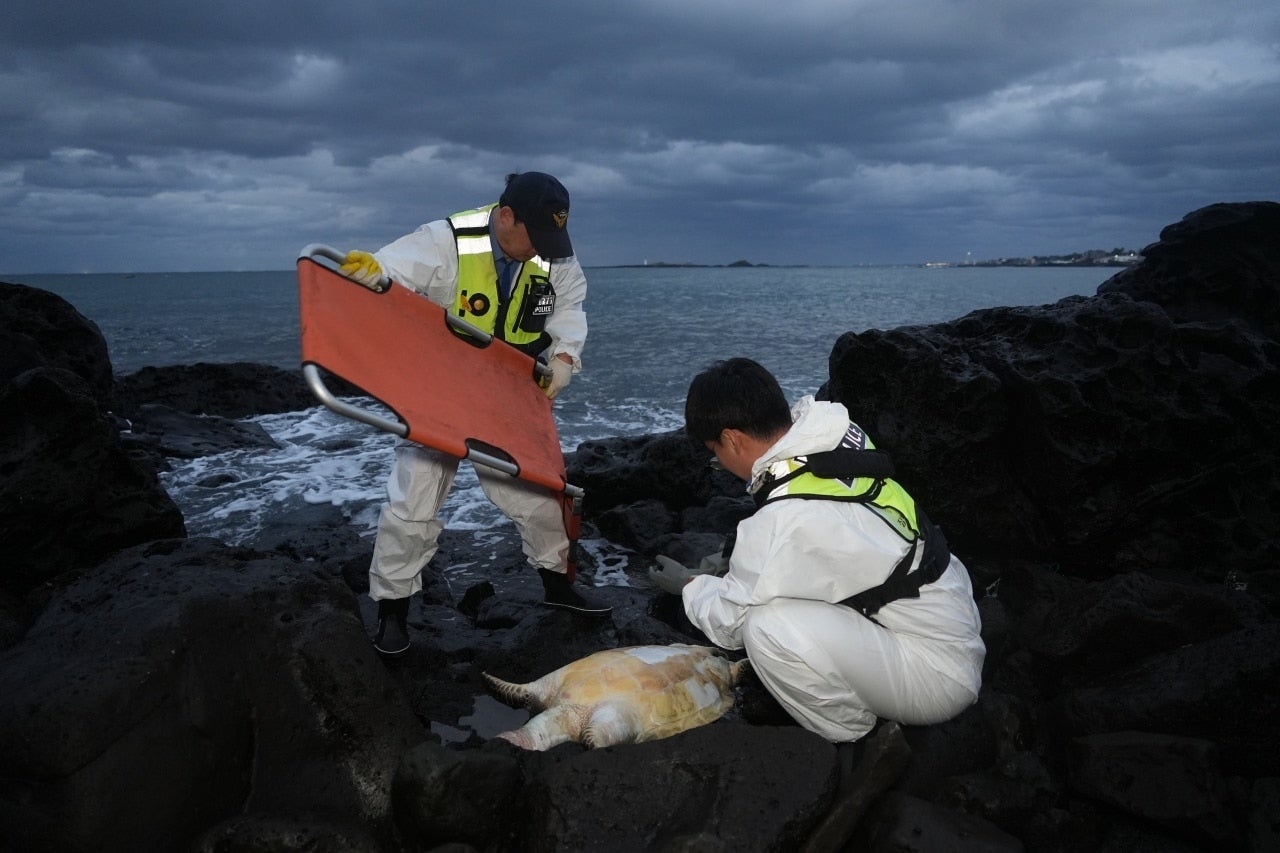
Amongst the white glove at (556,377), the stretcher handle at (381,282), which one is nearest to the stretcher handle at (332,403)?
the stretcher handle at (381,282)

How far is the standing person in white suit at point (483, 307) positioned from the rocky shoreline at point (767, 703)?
492 mm

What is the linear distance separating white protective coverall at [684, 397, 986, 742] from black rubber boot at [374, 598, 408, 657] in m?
1.77

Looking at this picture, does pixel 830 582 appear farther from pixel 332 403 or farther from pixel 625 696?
pixel 332 403

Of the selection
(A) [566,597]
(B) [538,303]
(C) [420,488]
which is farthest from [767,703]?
(B) [538,303]

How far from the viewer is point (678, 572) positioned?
14.7ft

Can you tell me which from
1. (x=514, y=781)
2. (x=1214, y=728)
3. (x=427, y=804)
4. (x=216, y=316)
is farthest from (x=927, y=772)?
(x=216, y=316)

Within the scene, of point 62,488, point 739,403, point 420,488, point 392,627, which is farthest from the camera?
point 62,488

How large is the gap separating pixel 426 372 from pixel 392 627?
1345 mm

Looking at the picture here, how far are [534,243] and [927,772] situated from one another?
2957mm

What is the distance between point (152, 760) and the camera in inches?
100.0

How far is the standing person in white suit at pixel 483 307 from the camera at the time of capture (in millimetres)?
4090

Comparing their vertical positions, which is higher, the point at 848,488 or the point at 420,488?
the point at 848,488

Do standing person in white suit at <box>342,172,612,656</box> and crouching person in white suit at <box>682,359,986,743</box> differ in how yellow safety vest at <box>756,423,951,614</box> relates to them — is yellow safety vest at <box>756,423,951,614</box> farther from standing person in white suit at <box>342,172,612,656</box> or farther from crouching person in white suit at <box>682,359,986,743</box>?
standing person in white suit at <box>342,172,612,656</box>

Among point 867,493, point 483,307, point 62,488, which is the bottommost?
point 62,488
